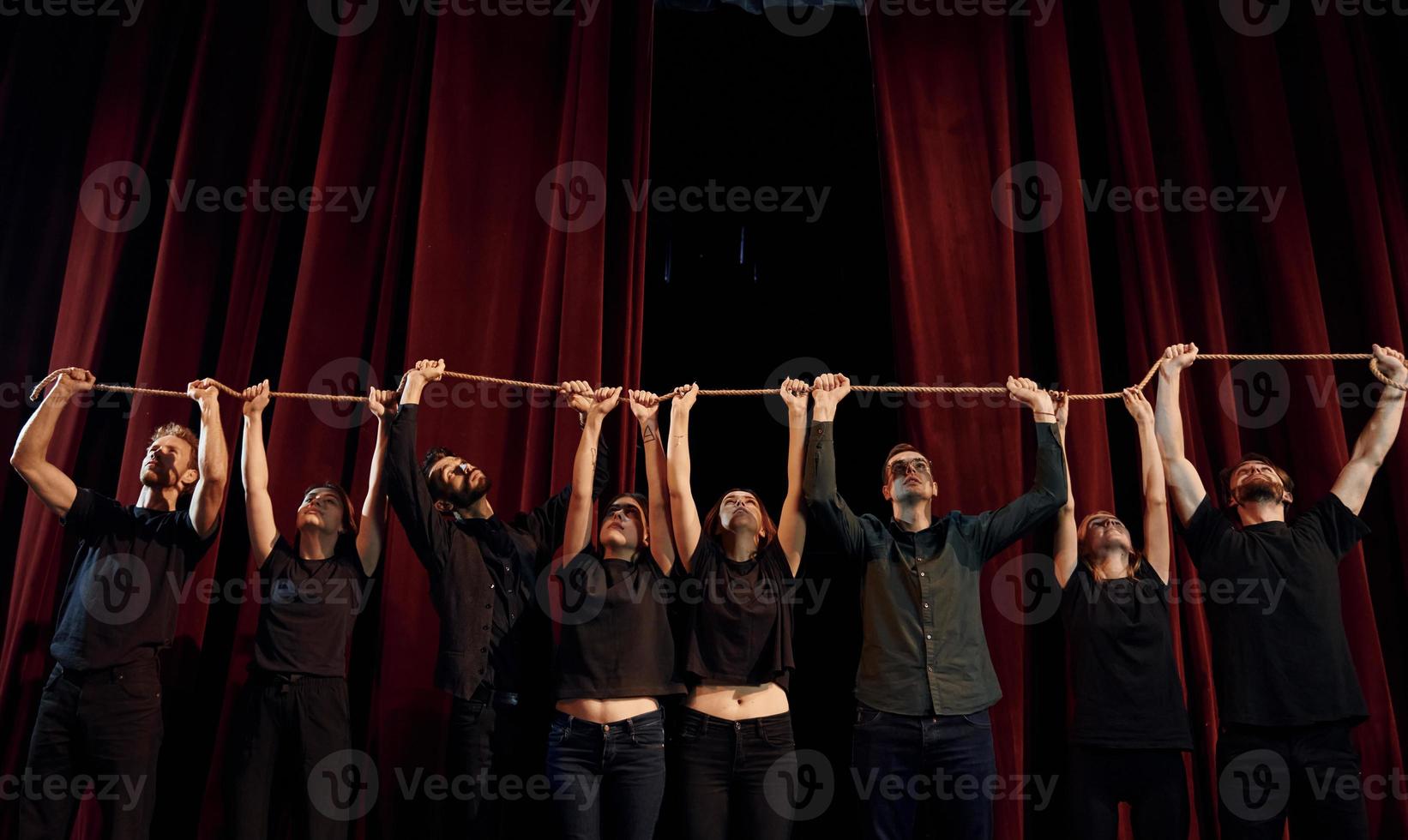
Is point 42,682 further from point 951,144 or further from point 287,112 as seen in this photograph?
point 951,144

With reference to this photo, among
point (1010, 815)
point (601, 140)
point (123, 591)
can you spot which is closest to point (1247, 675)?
point (1010, 815)

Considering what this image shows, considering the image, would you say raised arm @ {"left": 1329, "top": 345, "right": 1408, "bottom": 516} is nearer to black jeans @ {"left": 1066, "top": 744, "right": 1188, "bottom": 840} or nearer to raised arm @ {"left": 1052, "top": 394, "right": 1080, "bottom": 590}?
raised arm @ {"left": 1052, "top": 394, "right": 1080, "bottom": 590}

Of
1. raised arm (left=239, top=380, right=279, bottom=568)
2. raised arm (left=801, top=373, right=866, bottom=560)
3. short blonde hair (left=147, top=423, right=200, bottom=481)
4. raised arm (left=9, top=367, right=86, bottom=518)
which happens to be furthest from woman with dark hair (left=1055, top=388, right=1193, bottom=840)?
raised arm (left=9, top=367, right=86, bottom=518)

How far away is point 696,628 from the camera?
3.02m

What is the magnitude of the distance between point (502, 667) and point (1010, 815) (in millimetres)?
1678

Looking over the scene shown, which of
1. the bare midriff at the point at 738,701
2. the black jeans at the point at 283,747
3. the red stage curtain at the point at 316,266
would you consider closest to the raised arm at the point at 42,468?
the red stage curtain at the point at 316,266

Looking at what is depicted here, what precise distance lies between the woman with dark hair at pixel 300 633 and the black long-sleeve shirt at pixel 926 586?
4.60ft

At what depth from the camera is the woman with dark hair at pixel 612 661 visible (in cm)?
283

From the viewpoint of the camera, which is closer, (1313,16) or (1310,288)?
(1310,288)

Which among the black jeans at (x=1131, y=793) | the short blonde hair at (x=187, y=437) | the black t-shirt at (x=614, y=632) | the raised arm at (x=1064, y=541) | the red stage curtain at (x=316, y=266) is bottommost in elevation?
the black jeans at (x=1131, y=793)

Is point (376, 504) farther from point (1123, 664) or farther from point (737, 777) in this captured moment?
point (1123, 664)

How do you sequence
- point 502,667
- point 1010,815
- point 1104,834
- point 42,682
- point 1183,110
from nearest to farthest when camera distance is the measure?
point 1104,834, point 502,667, point 1010,815, point 42,682, point 1183,110

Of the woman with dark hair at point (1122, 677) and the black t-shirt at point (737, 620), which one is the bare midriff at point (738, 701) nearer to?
the black t-shirt at point (737, 620)

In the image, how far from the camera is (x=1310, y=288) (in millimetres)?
3951
